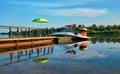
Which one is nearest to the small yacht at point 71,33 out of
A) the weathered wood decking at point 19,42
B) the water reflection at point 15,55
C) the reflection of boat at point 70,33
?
the reflection of boat at point 70,33

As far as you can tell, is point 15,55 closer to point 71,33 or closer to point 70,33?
point 70,33

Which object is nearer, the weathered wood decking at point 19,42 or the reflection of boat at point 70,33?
the weathered wood decking at point 19,42

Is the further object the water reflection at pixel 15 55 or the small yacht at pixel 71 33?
the small yacht at pixel 71 33

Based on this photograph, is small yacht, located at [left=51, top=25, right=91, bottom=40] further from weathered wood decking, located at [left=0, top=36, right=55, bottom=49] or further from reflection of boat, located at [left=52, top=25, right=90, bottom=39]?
weathered wood decking, located at [left=0, top=36, right=55, bottom=49]

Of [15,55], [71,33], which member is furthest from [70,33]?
[15,55]

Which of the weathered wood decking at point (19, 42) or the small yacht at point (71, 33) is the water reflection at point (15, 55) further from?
the small yacht at point (71, 33)

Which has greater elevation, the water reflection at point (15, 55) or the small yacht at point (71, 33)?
the small yacht at point (71, 33)

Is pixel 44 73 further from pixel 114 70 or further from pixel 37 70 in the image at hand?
pixel 114 70

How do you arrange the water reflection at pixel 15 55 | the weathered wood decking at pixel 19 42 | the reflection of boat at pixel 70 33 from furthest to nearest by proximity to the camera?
1. the reflection of boat at pixel 70 33
2. the weathered wood decking at pixel 19 42
3. the water reflection at pixel 15 55

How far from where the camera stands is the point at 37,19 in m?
36.3

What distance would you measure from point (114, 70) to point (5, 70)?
5.73m

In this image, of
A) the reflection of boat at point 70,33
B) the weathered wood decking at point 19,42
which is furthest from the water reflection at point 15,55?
the reflection of boat at point 70,33

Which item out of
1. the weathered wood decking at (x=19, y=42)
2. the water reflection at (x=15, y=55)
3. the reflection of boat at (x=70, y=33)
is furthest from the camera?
the reflection of boat at (x=70, y=33)

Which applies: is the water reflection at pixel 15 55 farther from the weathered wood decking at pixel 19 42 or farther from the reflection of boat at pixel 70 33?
the reflection of boat at pixel 70 33
